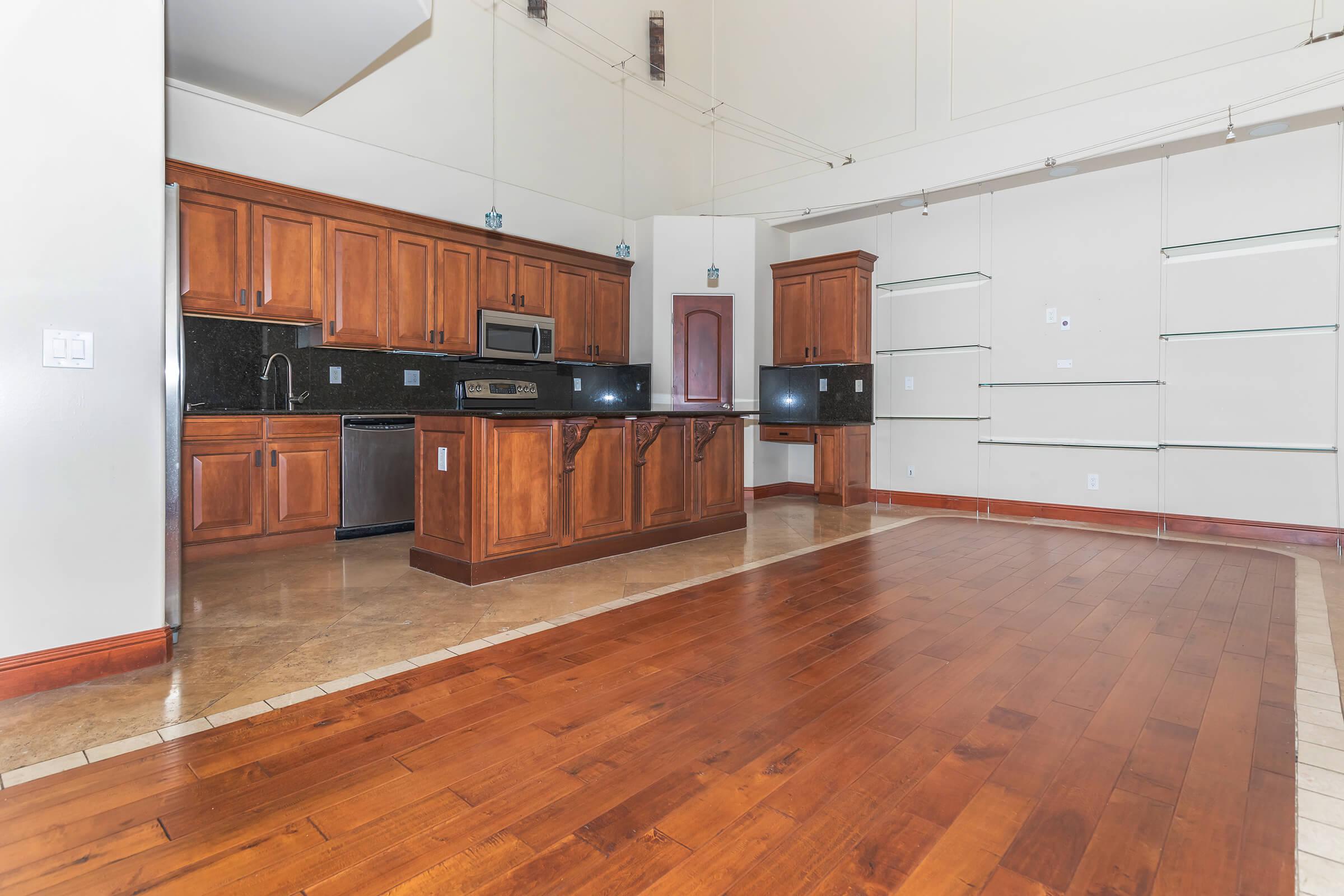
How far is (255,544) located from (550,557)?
2.20 m

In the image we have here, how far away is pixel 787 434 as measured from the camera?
7344 mm

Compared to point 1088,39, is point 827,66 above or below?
above

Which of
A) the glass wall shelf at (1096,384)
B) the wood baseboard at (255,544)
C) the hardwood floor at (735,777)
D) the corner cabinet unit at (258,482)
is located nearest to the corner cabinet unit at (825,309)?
the glass wall shelf at (1096,384)

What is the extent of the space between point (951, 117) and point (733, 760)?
21.0 ft

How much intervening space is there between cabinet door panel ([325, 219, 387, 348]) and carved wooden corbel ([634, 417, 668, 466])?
235 cm

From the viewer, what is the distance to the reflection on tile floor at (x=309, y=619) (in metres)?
2.15

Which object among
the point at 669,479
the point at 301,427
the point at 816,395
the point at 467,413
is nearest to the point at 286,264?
the point at 301,427

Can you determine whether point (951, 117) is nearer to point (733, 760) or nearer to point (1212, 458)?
point (1212, 458)

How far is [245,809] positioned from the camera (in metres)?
1.62

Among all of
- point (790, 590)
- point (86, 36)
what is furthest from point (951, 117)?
point (86, 36)

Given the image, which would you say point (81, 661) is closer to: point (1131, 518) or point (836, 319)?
point (836, 319)

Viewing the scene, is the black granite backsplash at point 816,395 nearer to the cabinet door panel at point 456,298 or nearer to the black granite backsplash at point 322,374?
the black granite backsplash at point 322,374

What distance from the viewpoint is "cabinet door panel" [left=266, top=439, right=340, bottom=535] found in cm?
476

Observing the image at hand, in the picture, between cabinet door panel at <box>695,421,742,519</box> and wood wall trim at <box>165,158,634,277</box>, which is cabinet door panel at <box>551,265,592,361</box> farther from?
cabinet door panel at <box>695,421,742,519</box>
